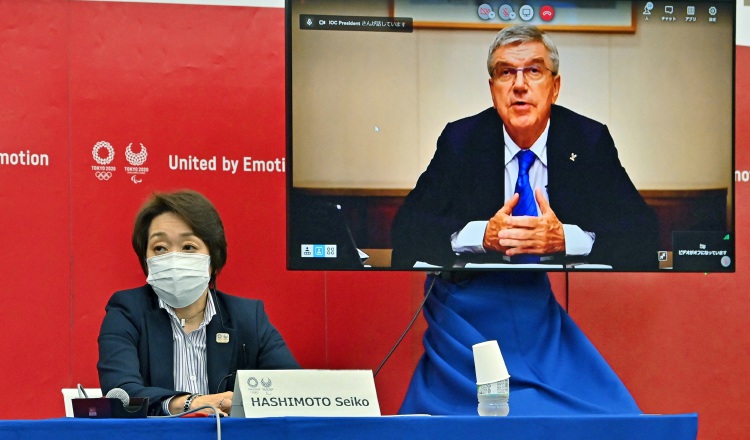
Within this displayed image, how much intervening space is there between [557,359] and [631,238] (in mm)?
498

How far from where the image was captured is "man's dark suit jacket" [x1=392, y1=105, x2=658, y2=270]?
3.85 metres

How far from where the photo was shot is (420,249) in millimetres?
3842

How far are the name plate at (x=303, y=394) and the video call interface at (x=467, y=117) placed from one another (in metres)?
1.26

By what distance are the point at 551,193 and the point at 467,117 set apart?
384 millimetres

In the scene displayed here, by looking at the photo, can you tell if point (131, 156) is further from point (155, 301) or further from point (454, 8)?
point (454, 8)

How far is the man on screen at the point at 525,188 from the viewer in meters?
3.85

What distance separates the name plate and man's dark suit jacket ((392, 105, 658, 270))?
129 cm

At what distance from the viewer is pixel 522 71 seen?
12.8 feet

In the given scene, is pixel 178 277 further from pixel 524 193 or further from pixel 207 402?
pixel 524 193

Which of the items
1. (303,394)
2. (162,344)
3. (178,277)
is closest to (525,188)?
(178,277)

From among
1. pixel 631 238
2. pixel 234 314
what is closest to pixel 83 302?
pixel 234 314

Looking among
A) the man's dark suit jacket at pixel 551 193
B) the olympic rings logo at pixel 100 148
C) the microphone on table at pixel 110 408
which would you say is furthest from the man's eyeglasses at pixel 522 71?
the microphone on table at pixel 110 408

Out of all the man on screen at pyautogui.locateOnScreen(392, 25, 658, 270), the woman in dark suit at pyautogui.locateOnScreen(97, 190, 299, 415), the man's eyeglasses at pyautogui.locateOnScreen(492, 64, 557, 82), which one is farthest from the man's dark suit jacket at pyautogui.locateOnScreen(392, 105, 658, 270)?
the woman in dark suit at pyautogui.locateOnScreen(97, 190, 299, 415)

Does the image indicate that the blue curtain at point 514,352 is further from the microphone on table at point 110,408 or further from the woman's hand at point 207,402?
the microphone on table at point 110,408
